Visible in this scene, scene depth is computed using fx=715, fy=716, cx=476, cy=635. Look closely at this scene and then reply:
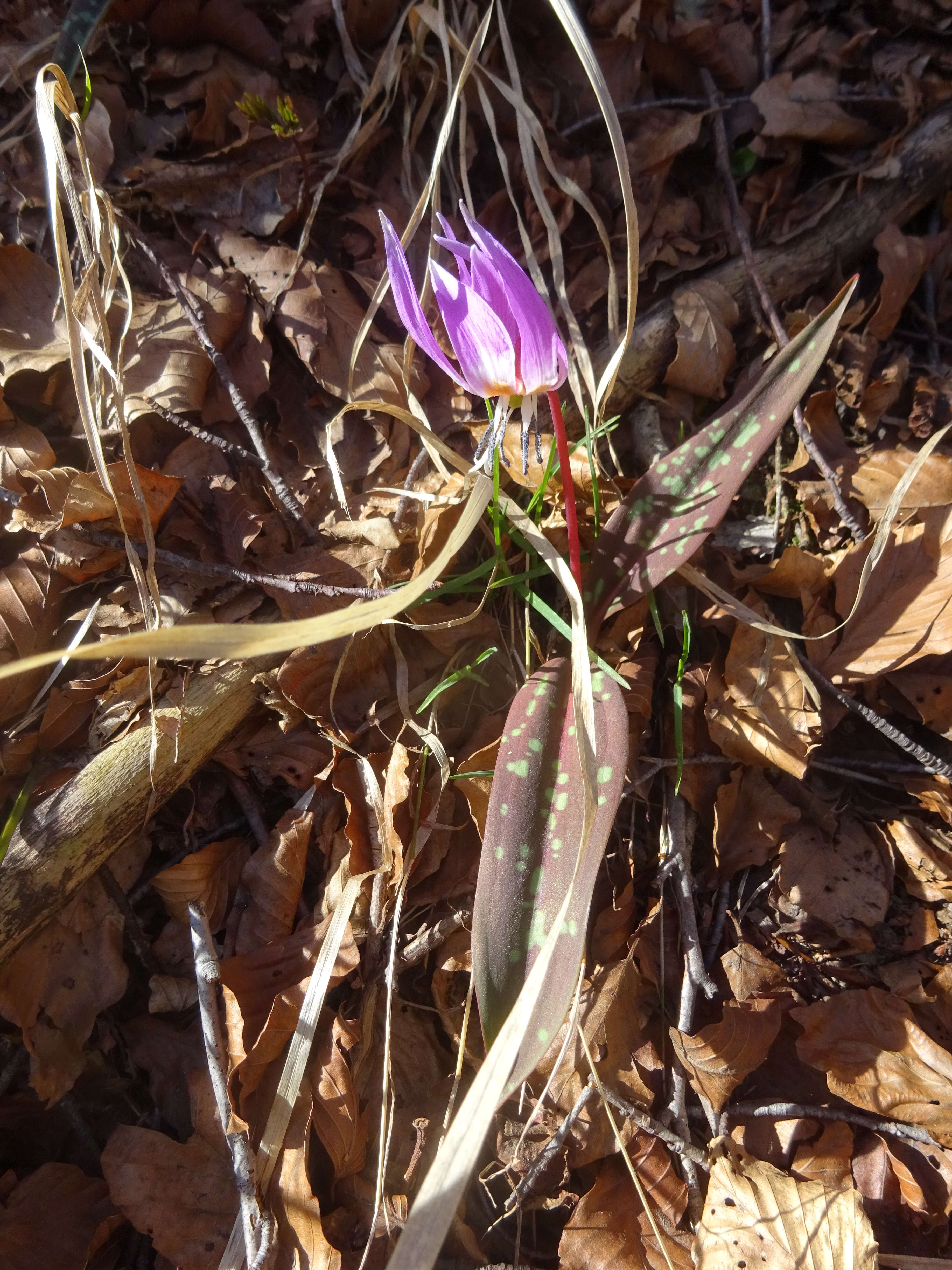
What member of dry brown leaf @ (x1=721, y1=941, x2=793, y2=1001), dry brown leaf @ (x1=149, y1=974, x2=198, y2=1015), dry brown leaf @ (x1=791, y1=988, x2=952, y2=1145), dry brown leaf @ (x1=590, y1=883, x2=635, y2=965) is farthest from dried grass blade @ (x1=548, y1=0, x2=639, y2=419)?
dry brown leaf @ (x1=149, y1=974, x2=198, y2=1015)

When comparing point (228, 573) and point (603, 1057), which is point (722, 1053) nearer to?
point (603, 1057)

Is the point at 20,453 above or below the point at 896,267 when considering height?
above

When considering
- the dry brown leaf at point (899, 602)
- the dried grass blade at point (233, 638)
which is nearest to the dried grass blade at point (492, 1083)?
the dried grass blade at point (233, 638)

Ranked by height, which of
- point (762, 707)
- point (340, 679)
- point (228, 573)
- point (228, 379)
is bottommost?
point (762, 707)

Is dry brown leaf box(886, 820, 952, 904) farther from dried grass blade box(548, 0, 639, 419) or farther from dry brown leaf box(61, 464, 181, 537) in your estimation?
dry brown leaf box(61, 464, 181, 537)

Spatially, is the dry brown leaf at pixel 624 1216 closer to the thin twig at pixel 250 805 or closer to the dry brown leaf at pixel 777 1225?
the dry brown leaf at pixel 777 1225

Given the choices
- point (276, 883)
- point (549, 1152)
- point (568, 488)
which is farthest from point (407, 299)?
point (549, 1152)
